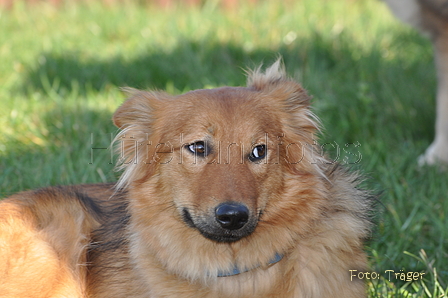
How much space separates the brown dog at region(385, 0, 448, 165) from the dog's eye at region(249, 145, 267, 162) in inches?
97.0

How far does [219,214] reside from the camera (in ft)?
7.63

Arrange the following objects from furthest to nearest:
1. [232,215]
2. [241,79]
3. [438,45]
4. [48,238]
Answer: [241,79] → [438,45] → [48,238] → [232,215]

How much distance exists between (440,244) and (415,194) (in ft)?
2.10

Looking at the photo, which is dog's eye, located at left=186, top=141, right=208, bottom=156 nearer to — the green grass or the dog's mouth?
the dog's mouth

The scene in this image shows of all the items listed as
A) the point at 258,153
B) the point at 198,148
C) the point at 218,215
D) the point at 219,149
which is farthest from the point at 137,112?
the point at 218,215

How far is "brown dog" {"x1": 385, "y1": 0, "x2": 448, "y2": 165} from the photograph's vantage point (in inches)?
181

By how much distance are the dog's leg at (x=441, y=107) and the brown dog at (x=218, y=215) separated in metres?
2.21

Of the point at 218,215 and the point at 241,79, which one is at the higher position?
the point at 241,79

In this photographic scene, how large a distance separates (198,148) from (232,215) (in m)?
0.45

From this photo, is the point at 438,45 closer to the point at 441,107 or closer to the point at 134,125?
the point at 441,107

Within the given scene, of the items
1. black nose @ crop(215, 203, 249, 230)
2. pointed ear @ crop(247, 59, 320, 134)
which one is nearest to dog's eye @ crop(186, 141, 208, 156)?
black nose @ crop(215, 203, 249, 230)

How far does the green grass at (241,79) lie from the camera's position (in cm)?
382

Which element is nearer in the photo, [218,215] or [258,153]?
[218,215]

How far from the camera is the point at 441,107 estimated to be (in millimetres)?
4750
